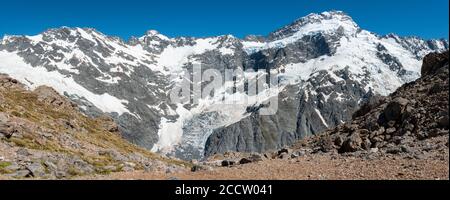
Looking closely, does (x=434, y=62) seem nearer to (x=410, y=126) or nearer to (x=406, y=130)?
(x=410, y=126)

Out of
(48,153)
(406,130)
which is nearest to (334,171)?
(406,130)

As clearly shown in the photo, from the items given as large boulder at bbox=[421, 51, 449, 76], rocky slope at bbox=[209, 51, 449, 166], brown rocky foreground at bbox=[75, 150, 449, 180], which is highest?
large boulder at bbox=[421, 51, 449, 76]

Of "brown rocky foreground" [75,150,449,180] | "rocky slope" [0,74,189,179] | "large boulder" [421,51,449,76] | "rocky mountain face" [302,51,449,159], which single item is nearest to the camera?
"brown rocky foreground" [75,150,449,180]

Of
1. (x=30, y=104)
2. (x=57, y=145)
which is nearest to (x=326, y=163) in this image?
(x=57, y=145)

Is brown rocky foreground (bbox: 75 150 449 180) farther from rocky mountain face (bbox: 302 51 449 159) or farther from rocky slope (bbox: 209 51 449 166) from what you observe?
rocky mountain face (bbox: 302 51 449 159)

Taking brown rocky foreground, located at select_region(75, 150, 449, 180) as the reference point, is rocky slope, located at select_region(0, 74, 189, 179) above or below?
above

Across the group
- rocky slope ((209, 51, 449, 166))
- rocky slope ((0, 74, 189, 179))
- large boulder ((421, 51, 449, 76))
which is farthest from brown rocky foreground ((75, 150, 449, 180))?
large boulder ((421, 51, 449, 76))

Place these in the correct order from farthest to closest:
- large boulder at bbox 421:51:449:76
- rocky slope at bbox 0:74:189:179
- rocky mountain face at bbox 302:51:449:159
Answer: large boulder at bbox 421:51:449:76, rocky slope at bbox 0:74:189:179, rocky mountain face at bbox 302:51:449:159

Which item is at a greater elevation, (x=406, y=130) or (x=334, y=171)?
(x=406, y=130)

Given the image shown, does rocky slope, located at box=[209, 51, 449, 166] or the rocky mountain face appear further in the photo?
the rocky mountain face

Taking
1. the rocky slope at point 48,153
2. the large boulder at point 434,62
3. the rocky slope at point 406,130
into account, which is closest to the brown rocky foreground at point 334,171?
the rocky slope at point 406,130
